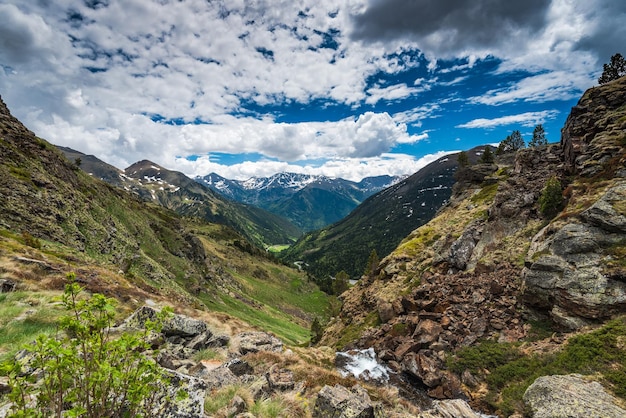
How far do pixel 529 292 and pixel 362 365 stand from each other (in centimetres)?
1877

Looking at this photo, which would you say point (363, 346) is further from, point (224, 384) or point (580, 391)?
point (224, 384)

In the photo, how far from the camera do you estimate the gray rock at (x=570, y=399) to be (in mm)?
14852

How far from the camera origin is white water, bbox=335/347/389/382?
2892cm

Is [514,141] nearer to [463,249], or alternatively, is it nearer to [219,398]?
[463,249]

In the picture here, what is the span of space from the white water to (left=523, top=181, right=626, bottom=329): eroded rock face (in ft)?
54.0

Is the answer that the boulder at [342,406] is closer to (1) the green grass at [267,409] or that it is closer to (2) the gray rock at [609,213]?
(1) the green grass at [267,409]

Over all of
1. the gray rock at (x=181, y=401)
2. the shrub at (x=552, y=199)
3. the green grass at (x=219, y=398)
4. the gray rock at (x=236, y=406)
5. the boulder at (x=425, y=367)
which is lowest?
the boulder at (x=425, y=367)

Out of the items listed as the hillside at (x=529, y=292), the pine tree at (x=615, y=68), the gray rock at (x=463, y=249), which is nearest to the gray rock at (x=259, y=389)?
the hillside at (x=529, y=292)

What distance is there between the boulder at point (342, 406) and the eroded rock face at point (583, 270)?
22771mm

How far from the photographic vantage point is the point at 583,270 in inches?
974

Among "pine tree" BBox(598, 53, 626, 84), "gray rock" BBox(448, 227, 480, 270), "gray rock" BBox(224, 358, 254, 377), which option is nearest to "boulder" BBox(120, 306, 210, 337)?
"gray rock" BBox(224, 358, 254, 377)

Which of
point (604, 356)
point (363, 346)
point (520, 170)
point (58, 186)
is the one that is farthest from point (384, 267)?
point (58, 186)

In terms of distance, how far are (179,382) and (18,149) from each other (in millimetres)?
79961

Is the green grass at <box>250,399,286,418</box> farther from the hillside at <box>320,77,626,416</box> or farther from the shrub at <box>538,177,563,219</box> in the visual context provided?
the shrub at <box>538,177,563,219</box>
